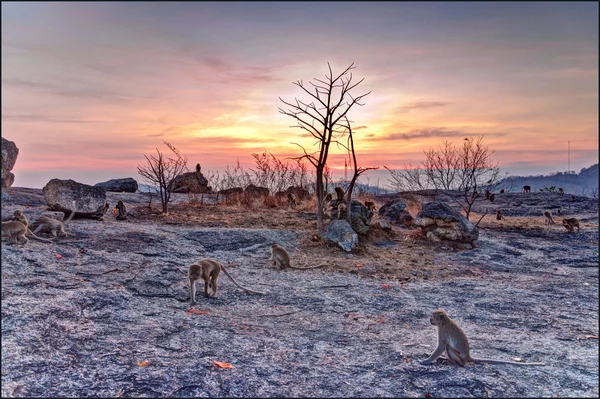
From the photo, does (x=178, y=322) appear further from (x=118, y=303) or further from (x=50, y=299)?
(x=50, y=299)

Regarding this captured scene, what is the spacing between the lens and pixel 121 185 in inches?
880

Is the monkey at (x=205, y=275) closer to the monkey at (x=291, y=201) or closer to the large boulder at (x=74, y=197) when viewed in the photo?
the large boulder at (x=74, y=197)

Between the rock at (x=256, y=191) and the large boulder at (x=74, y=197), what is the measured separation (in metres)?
9.07

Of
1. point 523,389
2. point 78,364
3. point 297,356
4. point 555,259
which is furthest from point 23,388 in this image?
point 555,259

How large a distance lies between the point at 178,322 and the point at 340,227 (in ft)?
23.8

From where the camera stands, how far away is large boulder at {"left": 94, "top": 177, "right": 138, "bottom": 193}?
22094 millimetres

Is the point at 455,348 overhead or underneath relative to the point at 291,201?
underneath

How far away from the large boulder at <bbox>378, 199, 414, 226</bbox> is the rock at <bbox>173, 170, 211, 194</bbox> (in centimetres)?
996

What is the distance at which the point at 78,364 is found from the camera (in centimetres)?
423

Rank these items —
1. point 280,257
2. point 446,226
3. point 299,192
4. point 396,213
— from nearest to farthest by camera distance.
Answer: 1. point 280,257
2. point 446,226
3. point 396,213
4. point 299,192

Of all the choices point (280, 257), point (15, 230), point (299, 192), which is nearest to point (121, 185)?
Answer: point (299, 192)

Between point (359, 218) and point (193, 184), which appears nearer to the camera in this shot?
point (359, 218)

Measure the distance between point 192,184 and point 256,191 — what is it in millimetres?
4013

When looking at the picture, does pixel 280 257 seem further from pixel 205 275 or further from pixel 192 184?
pixel 192 184
